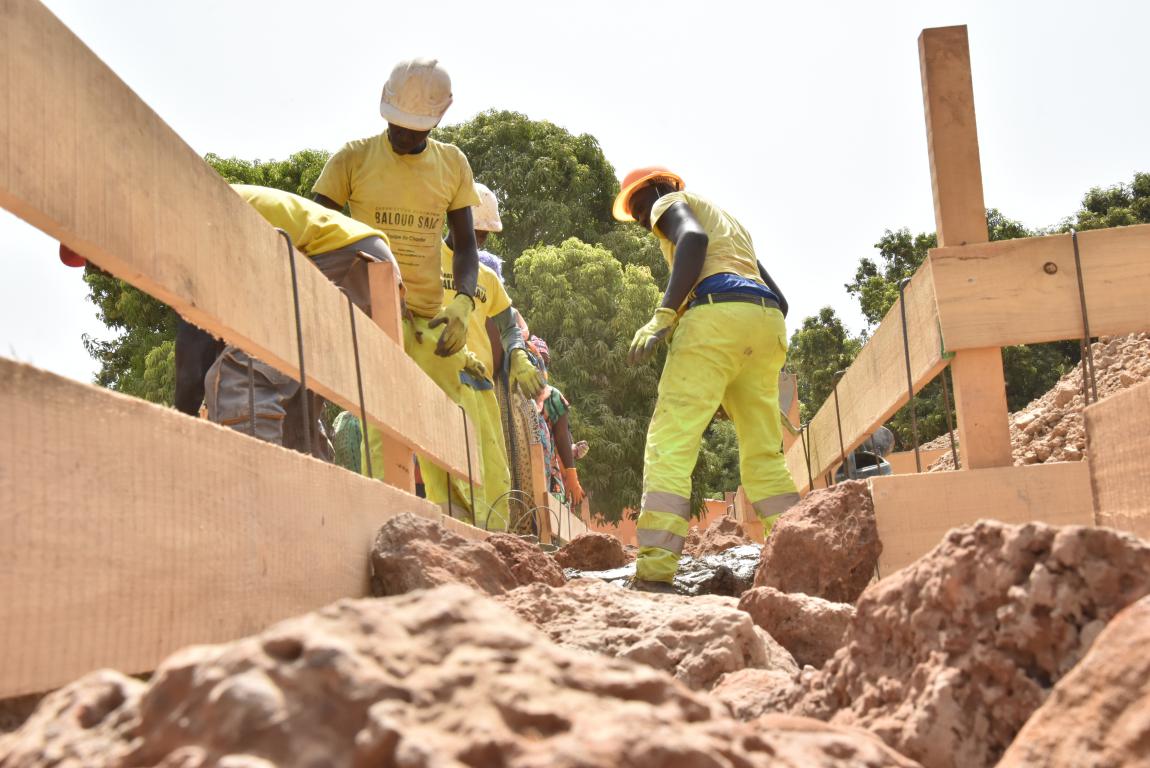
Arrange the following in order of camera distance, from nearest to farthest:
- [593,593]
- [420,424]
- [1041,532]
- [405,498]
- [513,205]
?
[1041,532], [593,593], [405,498], [420,424], [513,205]

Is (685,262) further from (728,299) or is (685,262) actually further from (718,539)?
(718,539)

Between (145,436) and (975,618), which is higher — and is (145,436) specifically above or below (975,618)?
above

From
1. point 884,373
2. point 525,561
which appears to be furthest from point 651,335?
point 525,561

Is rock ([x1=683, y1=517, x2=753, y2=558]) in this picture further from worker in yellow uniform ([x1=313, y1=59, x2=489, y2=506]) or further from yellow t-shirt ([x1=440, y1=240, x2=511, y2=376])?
worker in yellow uniform ([x1=313, y1=59, x2=489, y2=506])

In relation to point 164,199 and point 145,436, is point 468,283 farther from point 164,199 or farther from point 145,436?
point 145,436

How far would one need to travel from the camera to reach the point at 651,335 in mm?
6098

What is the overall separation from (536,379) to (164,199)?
6505 mm

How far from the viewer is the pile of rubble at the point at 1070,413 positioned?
8547 mm

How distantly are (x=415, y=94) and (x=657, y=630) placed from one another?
13.2 ft

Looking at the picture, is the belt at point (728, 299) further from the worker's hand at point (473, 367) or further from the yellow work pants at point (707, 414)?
the worker's hand at point (473, 367)

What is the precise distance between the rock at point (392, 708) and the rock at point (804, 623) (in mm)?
1659

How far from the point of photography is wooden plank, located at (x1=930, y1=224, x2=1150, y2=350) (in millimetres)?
4207

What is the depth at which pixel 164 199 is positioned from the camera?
262 centimetres

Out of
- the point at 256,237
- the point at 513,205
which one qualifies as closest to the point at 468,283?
the point at 256,237
